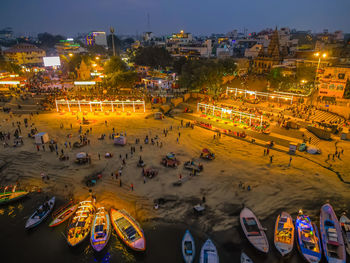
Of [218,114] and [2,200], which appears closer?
[2,200]

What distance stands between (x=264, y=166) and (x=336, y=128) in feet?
48.7

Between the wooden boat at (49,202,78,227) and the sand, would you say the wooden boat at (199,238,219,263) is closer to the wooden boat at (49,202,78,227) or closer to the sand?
the sand

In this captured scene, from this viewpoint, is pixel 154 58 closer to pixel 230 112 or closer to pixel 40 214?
pixel 230 112

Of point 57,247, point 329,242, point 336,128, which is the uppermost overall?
point 336,128

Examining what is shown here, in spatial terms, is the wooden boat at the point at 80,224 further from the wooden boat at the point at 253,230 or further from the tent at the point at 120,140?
the wooden boat at the point at 253,230

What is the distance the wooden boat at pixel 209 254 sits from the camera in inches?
557

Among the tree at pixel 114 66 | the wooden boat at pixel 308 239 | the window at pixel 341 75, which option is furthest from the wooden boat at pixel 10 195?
the window at pixel 341 75

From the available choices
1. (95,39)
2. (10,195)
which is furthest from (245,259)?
(95,39)

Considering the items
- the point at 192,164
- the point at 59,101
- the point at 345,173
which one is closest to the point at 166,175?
the point at 192,164

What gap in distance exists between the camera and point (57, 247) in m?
16.3

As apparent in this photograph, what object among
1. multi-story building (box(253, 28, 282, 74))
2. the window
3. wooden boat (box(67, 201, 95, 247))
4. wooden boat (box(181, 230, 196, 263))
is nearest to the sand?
wooden boat (box(67, 201, 95, 247))

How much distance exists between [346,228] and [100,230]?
1776cm

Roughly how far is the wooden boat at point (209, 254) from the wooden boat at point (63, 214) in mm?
11014

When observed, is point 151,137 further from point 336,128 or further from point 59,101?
point 336,128
